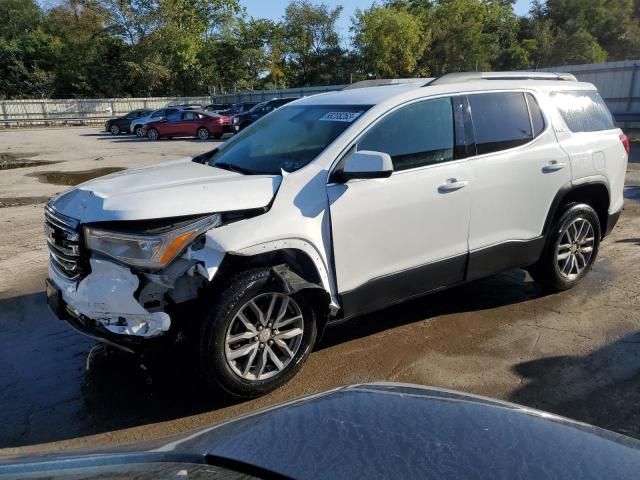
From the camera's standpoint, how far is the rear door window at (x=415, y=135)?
398 cm

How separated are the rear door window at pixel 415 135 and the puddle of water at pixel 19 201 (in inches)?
328

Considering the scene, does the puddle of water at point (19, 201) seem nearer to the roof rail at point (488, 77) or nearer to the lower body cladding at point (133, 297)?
the lower body cladding at point (133, 297)

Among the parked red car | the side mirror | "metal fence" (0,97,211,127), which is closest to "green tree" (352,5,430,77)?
"metal fence" (0,97,211,127)

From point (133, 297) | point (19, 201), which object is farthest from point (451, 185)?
point (19, 201)

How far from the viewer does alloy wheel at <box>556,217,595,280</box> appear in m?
5.12

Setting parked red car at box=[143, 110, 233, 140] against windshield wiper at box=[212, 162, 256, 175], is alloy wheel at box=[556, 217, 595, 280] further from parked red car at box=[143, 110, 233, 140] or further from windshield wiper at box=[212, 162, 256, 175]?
parked red car at box=[143, 110, 233, 140]

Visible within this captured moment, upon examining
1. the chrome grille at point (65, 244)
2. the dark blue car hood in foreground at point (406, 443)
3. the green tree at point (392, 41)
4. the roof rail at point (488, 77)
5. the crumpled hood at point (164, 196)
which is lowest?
the dark blue car hood in foreground at point (406, 443)

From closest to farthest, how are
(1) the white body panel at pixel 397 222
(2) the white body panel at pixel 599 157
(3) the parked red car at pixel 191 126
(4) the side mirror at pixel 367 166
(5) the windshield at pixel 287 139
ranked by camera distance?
1. (4) the side mirror at pixel 367 166
2. (1) the white body panel at pixel 397 222
3. (5) the windshield at pixel 287 139
4. (2) the white body panel at pixel 599 157
5. (3) the parked red car at pixel 191 126

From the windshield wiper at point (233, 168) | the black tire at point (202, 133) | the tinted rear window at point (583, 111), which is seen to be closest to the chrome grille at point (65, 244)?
the windshield wiper at point (233, 168)

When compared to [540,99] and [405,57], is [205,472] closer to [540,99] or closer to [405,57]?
[540,99]

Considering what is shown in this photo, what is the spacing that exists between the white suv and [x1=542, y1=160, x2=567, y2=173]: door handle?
0.02 m

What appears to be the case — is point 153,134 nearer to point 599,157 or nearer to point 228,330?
point 599,157

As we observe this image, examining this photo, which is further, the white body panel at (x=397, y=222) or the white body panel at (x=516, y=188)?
the white body panel at (x=516, y=188)

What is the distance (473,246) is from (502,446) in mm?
2924
